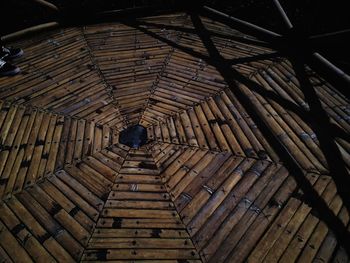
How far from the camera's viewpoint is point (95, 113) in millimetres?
3748

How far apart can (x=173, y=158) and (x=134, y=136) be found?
22.6 inches

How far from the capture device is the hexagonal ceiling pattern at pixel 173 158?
2.49 metres

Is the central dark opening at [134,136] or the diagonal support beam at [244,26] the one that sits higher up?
the diagonal support beam at [244,26]

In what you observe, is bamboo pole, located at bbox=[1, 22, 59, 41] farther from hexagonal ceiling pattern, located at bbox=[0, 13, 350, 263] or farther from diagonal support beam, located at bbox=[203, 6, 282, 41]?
diagonal support beam, located at bbox=[203, 6, 282, 41]

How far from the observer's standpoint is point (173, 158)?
321cm

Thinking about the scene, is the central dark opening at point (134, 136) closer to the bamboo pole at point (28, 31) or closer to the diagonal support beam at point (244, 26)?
the diagonal support beam at point (244, 26)

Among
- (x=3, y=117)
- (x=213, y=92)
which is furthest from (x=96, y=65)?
(x=213, y=92)

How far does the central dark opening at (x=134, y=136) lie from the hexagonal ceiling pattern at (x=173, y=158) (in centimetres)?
7

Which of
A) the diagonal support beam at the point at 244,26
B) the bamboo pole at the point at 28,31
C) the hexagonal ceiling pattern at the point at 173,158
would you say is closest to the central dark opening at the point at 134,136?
the hexagonal ceiling pattern at the point at 173,158

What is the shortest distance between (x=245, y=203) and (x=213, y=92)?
1.75m

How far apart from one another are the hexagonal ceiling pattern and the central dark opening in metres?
0.07

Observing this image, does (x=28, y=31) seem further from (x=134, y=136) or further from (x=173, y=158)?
(x=173, y=158)

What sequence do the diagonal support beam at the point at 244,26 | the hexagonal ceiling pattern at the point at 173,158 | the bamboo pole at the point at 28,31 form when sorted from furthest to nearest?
1. the bamboo pole at the point at 28,31
2. the diagonal support beam at the point at 244,26
3. the hexagonal ceiling pattern at the point at 173,158

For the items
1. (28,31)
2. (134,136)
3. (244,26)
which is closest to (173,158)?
(134,136)
